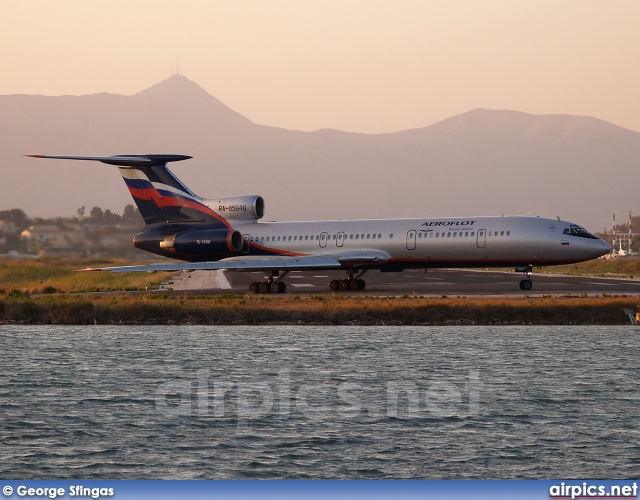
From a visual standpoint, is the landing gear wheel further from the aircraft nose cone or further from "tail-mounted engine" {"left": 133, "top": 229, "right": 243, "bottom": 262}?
"tail-mounted engine" {"left": 133, "top": 229, "right": 243, "bottom": 262}

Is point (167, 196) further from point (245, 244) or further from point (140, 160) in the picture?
point (245, 244)

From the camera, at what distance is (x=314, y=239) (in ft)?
210

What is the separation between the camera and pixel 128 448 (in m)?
21.9

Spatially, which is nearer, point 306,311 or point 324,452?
point 324,452

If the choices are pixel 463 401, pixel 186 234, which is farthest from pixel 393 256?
pixel 463 401

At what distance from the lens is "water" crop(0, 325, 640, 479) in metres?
20.5

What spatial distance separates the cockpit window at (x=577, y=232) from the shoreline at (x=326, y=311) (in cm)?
833

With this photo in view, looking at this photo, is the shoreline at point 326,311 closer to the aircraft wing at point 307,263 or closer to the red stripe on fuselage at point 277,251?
the aircraft wing at point 307,263

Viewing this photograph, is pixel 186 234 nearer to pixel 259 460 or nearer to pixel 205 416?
pixel 205 416

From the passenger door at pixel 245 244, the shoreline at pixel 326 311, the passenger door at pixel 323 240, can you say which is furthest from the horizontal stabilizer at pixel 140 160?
the shoreline at pixel 326 311

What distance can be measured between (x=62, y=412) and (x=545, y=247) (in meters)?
37.9

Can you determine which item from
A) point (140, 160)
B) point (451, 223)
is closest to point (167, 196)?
point (140, 160)

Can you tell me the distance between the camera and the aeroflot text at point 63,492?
1497cm

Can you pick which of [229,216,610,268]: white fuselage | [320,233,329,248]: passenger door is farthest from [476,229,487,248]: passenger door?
[320,233,329,248]: passenger door
